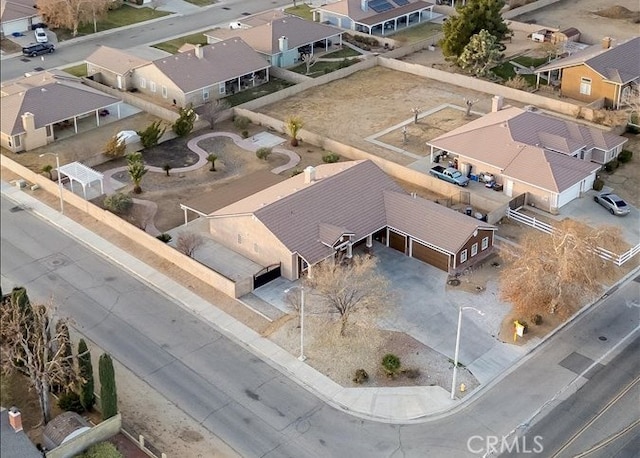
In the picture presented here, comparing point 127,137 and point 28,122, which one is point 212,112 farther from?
point 28,122

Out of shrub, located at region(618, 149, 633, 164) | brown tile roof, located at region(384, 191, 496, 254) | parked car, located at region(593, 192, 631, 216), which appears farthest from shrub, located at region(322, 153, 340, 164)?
shrub, located at region(618, 149, 633, 164)

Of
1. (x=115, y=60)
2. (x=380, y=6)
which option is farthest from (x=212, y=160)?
(x=380, y=6)

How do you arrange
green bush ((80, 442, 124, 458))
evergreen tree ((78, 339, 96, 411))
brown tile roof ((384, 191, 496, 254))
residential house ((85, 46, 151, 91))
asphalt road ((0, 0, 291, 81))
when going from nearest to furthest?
green bush ((80, 442, 124, 458))
evergreen tree ((78, 339, 96, 411))
brown tile roof ((384, 191, 496, 254))
residential house ((85, 46, 151, 91))
asphalt road ((0, 0, 291, 81))

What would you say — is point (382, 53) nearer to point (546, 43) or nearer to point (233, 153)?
point (546, 43)

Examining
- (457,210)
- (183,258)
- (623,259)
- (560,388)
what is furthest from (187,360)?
(623,259)

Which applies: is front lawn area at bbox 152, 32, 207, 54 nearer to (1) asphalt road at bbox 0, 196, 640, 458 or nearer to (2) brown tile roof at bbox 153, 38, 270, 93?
(2) brown tile roof at bbox 153, 38, 270, 93

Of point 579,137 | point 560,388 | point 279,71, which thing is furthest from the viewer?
point 279,71

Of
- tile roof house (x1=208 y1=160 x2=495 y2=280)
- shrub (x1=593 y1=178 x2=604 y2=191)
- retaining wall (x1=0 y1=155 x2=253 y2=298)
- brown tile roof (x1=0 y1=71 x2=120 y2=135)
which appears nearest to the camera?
retaining wall (x1=0 y1=155 x2=253 y2=298)

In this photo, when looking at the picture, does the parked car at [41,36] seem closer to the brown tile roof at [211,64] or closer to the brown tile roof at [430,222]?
the brown tile roof at [211,64]
